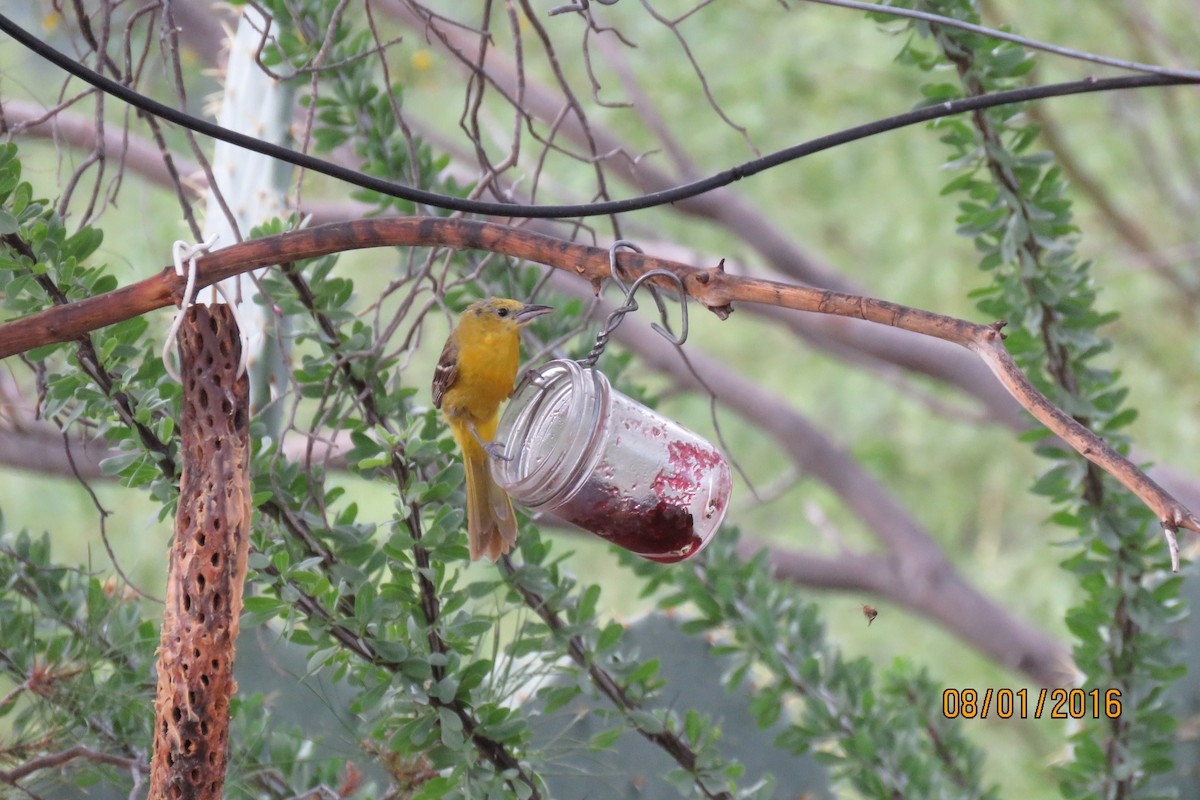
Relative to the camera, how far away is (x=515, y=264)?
1966 millimetres

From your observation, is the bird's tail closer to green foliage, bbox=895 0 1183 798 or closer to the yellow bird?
the yellow bird

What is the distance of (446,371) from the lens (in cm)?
203

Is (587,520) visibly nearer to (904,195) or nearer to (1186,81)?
(1186,81)

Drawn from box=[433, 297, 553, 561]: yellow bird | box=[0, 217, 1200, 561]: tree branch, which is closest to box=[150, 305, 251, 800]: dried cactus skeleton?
box=[0, 217, 1200, 561]: tree branch

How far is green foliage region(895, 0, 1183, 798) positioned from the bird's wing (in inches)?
32.5

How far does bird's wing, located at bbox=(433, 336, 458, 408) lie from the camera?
199cm

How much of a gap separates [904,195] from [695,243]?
5.14ft

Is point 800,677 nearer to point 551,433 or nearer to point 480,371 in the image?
point 480,371

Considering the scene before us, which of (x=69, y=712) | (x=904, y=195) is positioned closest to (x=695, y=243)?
(x=904, y=195)

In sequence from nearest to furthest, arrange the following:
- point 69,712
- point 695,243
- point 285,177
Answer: point 69,712 < point 285,177 < point 695,243

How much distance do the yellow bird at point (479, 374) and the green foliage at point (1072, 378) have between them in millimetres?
A: 676

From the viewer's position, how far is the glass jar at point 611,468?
1213 millimetres
